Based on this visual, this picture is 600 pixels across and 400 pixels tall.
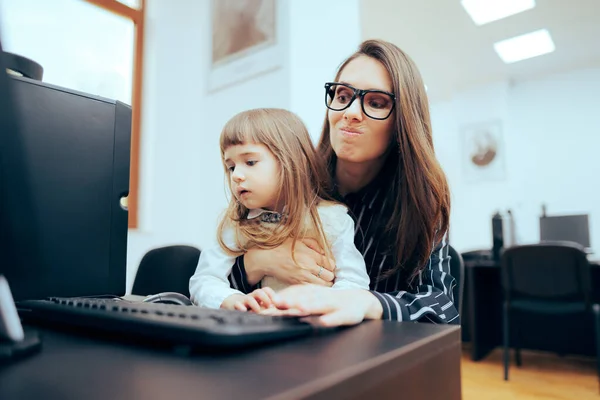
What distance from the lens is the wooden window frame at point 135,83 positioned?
3.14m

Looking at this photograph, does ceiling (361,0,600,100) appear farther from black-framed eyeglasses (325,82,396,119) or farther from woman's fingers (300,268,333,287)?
woman's fingers (300,268,333,287)

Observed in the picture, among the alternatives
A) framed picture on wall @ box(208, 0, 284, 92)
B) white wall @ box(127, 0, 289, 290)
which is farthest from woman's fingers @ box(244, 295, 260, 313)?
white wall @ box(127, 0, 289, 290)

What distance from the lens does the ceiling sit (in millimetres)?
4309

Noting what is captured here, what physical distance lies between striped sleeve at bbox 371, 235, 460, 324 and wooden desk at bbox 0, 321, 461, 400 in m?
0.25

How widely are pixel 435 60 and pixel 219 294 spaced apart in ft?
17.2

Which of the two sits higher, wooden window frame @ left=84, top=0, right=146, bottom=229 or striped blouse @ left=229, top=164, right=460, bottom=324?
wooden window frame @ left=84, top=0, right=146, bottom=229

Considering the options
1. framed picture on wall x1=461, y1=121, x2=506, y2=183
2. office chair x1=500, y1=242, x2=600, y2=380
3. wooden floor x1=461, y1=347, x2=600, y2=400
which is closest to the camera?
wooden floor x1=461, y1=347, x2=600, y2=400

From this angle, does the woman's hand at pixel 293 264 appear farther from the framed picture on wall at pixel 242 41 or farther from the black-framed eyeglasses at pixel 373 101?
the framed picture on wall at pixel 242 41

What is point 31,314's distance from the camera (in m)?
0.50

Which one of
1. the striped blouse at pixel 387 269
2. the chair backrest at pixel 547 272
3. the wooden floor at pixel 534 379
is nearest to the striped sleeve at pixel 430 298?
the striped blouse at pixel 387 269

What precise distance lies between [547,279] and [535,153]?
3261 millimetres

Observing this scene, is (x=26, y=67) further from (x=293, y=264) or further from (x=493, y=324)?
(x=493, y=324)

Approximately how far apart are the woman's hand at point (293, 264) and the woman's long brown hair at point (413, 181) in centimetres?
14

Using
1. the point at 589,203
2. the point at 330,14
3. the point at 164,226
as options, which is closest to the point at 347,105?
the point at 330,14
